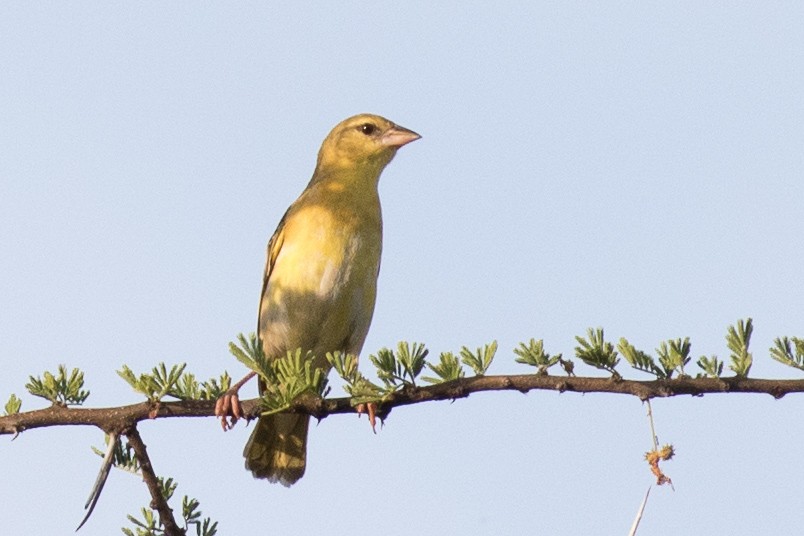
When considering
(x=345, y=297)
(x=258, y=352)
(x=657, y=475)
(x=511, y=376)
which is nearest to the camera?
(x=657, y=475)

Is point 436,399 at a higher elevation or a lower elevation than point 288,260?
lower

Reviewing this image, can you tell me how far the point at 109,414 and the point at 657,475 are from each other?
5.00ft

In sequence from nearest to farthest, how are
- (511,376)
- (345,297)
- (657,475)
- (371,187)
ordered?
(657,475)
(511,376)
(345,297)
(371,187)

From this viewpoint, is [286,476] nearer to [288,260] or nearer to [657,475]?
[288,260]

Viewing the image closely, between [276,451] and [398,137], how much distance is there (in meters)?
2.33

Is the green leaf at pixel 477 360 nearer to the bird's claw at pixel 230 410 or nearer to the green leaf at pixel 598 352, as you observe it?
the green leaf at pixel 598 352

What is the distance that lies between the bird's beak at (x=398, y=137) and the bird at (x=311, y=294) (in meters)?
0.68

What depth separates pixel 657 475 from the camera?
8.62 ft

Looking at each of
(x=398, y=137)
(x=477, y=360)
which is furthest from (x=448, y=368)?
(x=398, y=137)

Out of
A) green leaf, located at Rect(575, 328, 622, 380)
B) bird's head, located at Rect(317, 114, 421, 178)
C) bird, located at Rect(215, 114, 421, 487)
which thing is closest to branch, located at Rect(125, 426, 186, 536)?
green leaf, located at Rect(575, 328, 622, 380)

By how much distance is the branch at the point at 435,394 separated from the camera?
2.72 metres

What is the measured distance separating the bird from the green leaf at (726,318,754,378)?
338 cm

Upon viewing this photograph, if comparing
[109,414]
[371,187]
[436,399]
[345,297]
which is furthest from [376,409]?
[371,187]

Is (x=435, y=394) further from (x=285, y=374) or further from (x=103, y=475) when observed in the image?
(x=103, y=475)
